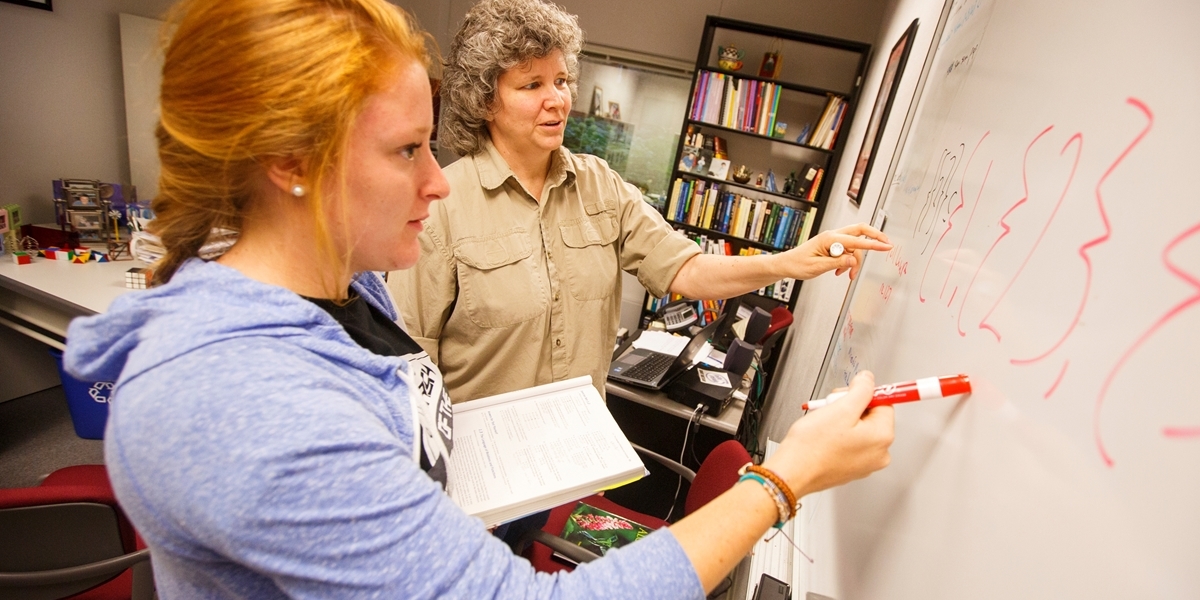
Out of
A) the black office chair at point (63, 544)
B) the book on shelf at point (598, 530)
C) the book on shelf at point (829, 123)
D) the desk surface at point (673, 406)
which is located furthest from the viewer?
the book on shelf at point (829, 123)

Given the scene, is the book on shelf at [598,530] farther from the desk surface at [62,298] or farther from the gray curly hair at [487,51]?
the gray curly hair at [487,51]

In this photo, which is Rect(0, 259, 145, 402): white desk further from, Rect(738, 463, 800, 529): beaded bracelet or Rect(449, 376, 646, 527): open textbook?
Rect(738, 463, 800, 529): beaded bracelet

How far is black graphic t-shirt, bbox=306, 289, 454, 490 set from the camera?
27.7 inches

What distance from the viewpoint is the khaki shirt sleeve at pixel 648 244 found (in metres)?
1.37

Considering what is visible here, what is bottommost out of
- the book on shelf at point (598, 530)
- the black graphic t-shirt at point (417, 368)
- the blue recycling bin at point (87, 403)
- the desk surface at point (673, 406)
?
the blue recycling bin at point (87, 403)

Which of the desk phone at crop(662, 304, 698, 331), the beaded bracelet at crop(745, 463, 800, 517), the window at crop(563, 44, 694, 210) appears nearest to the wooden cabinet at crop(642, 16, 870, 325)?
the window at crop(563, 44, 694, 210)

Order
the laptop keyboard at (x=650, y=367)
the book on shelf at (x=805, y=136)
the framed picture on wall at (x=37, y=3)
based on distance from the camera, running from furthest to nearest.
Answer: the book on shelf at (x=805, y=136) → the framed picture on wall at (x=37, y=3) → the laptop keyboard at (x=650, y=367)

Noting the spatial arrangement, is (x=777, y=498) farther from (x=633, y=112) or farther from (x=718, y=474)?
(x=633, y=112)

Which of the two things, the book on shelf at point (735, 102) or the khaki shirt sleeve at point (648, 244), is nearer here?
the khaki shirt sleeve at point (648, 244)

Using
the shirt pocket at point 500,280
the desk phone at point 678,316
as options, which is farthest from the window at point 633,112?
the shirt pocket at point 500,280

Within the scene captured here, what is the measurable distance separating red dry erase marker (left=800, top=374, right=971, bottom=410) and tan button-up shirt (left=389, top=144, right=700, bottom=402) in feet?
2.47

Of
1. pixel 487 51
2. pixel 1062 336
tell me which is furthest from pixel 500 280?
pixel 1062 336

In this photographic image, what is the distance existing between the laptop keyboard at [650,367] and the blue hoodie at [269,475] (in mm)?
1580

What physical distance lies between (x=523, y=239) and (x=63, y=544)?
3.77 feet
